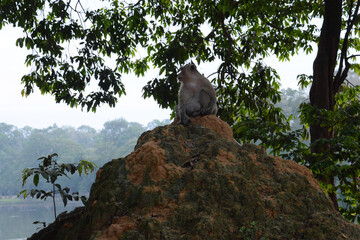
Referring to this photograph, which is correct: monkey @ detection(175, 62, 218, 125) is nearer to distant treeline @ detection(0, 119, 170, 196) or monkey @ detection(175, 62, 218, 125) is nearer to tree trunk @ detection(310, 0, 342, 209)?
tree trunk @ detection(310, 0, 342, 209)

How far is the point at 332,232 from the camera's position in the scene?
7.08ft

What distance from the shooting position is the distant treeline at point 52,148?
5322cm

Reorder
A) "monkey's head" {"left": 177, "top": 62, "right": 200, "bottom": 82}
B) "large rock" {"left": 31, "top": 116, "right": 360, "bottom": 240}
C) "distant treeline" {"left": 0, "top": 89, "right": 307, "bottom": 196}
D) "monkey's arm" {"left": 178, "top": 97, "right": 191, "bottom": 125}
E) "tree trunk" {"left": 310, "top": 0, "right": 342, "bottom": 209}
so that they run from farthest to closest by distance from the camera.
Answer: "distant treeline" {"left": 0, "top": 89, "right": 307, "bottom": 196}, "tree trunk" {"left": 310, "top": 0, "right": 342, "bottom": 209}, "monkey's head" {"left": 177, "top": 62, "right": 200, "bottom": 82}, "monkey's arm" {"left": 178, "top": 97, "right": 191, "bottom": 125}, "large rock" {"left": 31, "top": 116, "right": 360, "bottom": 240}

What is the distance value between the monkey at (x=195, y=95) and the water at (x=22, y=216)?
1580 inches

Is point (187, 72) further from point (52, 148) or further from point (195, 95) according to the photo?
point (52, 148)

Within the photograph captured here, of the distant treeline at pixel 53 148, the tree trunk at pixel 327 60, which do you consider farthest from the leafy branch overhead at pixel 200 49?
the distant treeline at pixel 53 148

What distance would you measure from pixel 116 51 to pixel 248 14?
242 cm

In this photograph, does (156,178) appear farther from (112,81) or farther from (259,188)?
(112,81)

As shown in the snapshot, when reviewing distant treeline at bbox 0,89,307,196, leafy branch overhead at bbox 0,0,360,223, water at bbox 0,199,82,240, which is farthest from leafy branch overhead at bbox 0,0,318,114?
distant treeline at bbox 0,89,307,196

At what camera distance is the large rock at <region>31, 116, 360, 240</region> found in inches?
85.5

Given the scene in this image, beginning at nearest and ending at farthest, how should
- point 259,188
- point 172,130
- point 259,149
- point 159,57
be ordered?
point 259,188 → point 259,149 → point 172,130 → point 159,57

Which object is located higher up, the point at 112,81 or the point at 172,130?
the point at 112,81

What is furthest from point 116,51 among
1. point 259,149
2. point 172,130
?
point 259,149

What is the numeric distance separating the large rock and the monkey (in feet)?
5.75
